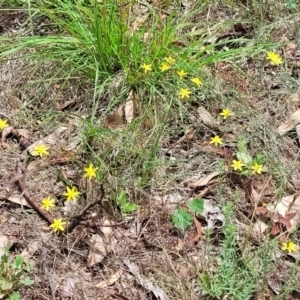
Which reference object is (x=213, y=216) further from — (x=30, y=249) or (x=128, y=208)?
(x=30, y=249)

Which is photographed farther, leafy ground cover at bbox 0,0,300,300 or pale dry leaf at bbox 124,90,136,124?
pale dry leaf at bbox 124,90,136,124

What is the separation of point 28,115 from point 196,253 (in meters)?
1.08

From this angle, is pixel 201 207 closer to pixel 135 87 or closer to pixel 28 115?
pixel 135 87

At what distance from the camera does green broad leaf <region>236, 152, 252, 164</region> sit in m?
2.38

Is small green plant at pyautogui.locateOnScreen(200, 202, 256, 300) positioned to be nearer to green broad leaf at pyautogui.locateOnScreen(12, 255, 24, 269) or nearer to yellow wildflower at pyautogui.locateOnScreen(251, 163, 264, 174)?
yellow wildflower at pyautogui.locateOnScreen(251, 163, 264, 174)

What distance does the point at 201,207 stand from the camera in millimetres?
2238

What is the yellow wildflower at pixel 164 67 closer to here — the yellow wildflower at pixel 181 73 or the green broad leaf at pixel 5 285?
the yellow wildflower at pixel 181 73

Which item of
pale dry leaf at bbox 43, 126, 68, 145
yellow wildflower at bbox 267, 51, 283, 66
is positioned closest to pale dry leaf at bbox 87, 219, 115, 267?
pale dry leaf at bbox 43, 126, 68, 145

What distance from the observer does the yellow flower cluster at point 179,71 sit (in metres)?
2.53

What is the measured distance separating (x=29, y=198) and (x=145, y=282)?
618 millimetres

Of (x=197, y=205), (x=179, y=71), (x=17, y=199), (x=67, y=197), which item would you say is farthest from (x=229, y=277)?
(x=179, y=71)

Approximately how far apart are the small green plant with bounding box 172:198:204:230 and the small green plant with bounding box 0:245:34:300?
0.60 metres

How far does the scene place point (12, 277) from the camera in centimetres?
204

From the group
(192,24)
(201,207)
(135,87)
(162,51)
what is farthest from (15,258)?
(192,24)
